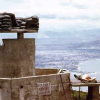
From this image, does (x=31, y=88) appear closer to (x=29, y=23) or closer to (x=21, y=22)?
(x=29, y=23)

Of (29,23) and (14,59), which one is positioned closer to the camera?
(14,59)

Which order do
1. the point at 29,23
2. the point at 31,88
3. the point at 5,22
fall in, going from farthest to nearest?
the point at 29,23 < the point at 5,22 < the point at 31,88

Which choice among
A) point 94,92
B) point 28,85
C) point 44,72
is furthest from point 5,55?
point 94,92

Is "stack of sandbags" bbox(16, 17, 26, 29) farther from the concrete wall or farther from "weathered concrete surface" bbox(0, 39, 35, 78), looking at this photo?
the concrete wall

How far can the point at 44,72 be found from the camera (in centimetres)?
2247

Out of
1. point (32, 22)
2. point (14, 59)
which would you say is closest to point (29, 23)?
point (32, 22)

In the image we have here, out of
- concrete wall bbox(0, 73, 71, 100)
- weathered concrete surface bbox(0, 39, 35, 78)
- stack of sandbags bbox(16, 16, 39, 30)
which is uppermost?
stack of sandbags bbox(16, 16, 39, 30)

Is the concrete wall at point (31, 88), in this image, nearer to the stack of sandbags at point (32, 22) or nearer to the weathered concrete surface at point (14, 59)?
the weathered concrete surface at point (14, 59)

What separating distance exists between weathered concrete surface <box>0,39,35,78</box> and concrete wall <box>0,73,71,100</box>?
1.71 metres

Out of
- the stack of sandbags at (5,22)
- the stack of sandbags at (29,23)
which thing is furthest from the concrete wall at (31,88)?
the stack of sandbags at (29,23)

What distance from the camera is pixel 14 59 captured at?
1927cm

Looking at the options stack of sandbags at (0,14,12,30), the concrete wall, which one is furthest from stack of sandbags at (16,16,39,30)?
the concrete wall

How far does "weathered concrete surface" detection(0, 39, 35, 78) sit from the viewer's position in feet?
63.2

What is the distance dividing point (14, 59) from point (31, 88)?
84.1 inches
